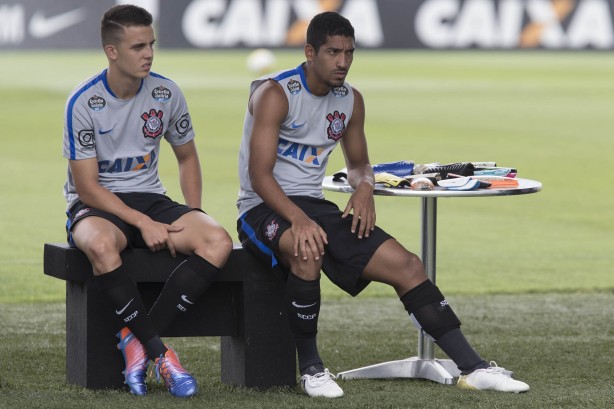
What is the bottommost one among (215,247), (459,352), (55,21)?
(459,352)

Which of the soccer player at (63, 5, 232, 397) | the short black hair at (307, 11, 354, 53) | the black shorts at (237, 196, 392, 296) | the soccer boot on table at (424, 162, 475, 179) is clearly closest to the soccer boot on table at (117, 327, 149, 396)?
the soccer player at (63, 5, 232, 397)

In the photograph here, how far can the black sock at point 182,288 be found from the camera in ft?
15.4

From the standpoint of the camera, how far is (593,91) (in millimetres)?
24172

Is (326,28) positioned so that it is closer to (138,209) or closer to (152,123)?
(152,123)

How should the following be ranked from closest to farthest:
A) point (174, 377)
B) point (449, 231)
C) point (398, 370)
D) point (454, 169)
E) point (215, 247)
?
point (174, 377) < point (215, 247) < point (398, 370) < point (454, 169) < point (449, 231)

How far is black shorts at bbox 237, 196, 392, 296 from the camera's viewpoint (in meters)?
4.80

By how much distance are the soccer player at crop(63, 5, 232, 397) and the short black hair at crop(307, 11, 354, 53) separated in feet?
1.91

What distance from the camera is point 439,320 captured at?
4801mm

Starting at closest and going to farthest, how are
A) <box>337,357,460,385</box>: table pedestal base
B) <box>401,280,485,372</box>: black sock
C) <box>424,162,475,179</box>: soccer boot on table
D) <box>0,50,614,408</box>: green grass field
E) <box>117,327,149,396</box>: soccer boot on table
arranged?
<box>117,327,149,396</box>: soccer boot on table < <box>401,280,485,372</box>: black sock < <box>0,50,614,408</box>: green grass field < <box>337,357,460,385</box>: table pedestal base < <box>424,162,475,179</box>: soccer boot on table

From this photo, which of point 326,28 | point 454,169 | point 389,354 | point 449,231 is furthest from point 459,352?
point 449,231

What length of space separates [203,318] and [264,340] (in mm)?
251

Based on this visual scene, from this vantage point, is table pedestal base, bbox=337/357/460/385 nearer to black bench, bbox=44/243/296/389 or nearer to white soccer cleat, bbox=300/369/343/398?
black bench, bbox=44/243/296/389

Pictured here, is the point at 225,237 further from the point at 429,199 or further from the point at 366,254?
the point at 429,199

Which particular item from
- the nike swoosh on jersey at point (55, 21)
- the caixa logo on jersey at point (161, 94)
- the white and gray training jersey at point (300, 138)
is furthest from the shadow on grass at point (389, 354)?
the nike swoosh on jersey at point (55, 21)
